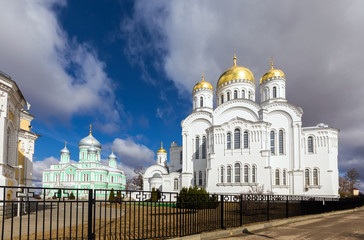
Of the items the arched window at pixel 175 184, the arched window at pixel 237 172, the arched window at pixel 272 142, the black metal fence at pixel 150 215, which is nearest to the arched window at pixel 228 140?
the arched window at pixel 237 172

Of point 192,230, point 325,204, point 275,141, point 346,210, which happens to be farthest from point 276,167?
point 192,230

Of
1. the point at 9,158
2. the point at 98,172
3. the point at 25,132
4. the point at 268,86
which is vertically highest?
the point at 268,86

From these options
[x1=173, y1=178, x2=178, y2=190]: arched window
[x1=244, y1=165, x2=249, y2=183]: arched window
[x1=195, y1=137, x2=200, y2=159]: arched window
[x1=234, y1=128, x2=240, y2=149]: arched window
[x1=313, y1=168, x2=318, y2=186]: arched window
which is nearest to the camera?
[x1=244, y1=165, x2=249, y2=183]: arched window

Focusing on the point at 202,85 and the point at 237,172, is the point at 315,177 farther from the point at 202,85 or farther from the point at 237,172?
the point at 202,85

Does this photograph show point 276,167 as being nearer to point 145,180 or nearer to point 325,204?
point 325,204

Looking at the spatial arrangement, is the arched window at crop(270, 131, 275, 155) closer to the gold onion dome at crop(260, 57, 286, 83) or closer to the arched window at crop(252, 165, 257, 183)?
the arched window at crop(252, 165, 257, 183)

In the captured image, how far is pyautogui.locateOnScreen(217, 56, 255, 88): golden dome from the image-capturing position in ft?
124

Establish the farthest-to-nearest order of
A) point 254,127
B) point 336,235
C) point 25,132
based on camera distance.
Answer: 1. point 254,127
2. point 25,132
3. point 336,235

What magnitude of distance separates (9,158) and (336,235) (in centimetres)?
1587

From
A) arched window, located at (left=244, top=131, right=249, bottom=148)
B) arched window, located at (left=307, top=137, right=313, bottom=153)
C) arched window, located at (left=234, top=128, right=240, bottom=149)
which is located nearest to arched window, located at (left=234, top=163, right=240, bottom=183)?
arched window, located at (left=234, top=128, right=240, bottom=149)

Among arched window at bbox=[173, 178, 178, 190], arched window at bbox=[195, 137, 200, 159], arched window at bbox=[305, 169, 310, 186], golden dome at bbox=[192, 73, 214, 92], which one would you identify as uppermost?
golden dome at bbox=[192, 73, 214, 92]

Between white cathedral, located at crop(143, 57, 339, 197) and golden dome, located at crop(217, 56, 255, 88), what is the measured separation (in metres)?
2.97

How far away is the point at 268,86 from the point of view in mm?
35625

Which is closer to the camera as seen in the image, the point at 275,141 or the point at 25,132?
the point at 25,132
